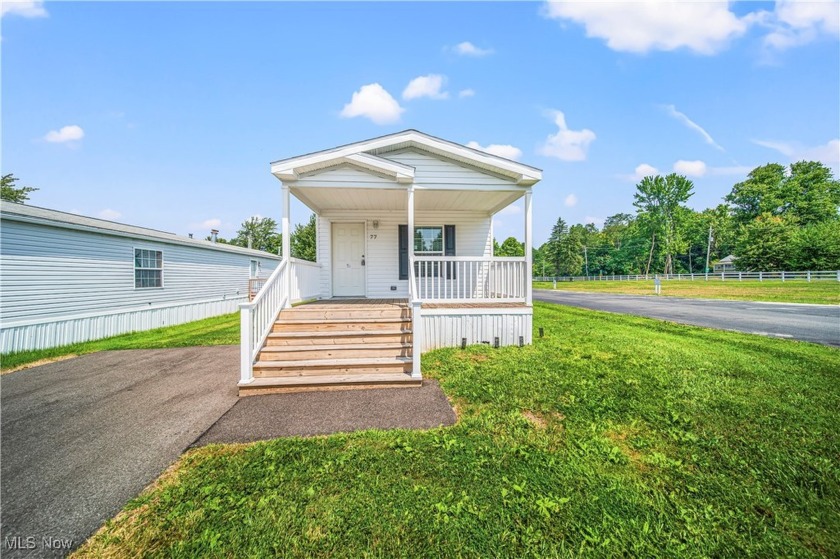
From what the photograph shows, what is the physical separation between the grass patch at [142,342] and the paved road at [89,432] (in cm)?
80

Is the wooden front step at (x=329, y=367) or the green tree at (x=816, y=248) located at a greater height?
the green tree at (x=816, y=248)

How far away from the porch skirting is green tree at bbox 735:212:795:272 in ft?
137

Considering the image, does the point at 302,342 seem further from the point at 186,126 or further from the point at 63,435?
the point at 186,126

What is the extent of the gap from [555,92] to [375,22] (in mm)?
7760

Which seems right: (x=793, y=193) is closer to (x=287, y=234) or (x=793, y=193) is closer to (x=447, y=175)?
(x=447, y=175)

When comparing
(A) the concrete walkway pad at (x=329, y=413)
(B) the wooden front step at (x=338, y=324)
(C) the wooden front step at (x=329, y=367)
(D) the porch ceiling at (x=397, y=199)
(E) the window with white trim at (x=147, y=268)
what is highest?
(D) the porch ceiling at (x=397, y=199)

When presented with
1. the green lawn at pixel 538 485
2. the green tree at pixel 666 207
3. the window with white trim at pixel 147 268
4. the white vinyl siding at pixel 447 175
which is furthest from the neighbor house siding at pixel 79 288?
the green tree at pixel 666 207

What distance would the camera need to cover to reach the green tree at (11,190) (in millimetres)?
27156

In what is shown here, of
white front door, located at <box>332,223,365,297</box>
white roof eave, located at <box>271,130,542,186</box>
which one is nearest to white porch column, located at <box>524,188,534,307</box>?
white roof eave, located at <box>271,130,542,186</box>

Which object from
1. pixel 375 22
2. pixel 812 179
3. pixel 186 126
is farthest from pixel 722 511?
pixel 812 179

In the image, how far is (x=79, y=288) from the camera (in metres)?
8.70

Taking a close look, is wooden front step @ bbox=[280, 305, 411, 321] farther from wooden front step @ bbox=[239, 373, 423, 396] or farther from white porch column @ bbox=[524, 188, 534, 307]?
white porch column @ bbox=[524, 188, 534, 307]

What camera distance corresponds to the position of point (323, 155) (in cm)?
621

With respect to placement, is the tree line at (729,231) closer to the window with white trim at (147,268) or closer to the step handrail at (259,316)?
the window with white trim at (147,268)
